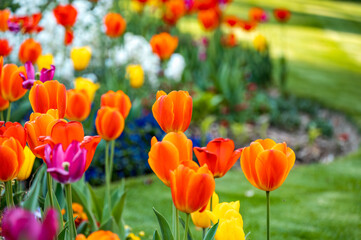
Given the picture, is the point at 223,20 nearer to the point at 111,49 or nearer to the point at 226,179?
the point at 111,49

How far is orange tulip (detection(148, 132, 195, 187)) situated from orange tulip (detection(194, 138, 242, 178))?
3cm

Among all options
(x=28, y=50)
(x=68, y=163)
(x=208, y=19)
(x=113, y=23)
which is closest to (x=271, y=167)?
(x=68, y=163)

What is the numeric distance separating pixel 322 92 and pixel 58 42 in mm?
4210

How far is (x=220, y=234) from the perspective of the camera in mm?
1186

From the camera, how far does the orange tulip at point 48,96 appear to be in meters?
1.40

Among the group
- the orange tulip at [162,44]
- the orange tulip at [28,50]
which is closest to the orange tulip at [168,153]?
the orange tulip at [28,50]

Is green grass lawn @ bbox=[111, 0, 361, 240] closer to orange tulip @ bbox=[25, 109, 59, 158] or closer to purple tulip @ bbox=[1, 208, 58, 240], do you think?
orange tulip @ bbox=[25, 109, 59, 158]

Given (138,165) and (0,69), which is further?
(138,165)

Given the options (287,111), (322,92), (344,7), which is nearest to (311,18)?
(344,7)

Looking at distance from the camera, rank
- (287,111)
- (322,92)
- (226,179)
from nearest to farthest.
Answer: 1. (226,179)
2. (287,111)
3. (322,92)

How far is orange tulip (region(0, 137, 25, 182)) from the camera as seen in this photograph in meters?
1.14

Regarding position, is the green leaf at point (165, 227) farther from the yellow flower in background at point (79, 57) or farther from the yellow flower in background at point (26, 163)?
the yellow flower in background at point (79, 57)

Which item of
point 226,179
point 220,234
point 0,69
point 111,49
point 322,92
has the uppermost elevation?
point 0,69

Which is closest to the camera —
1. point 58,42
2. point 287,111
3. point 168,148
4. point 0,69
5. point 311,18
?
point 168,148
